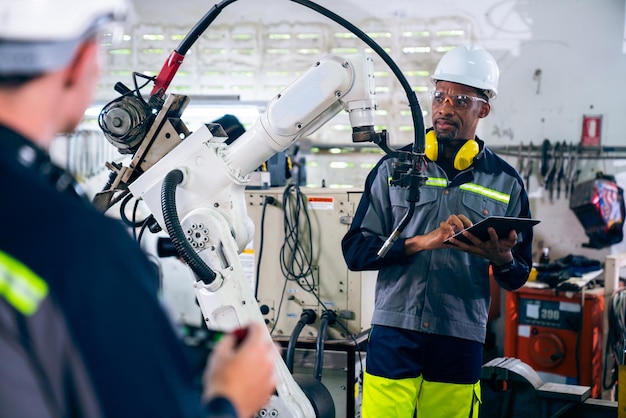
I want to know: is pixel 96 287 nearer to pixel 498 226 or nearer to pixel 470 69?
pixel 498 226

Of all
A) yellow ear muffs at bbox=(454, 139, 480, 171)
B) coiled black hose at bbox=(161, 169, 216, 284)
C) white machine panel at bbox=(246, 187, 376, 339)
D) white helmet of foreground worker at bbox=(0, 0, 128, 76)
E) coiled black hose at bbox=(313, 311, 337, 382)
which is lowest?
coiled black hose at bbox=(313, 311, 337, 382)

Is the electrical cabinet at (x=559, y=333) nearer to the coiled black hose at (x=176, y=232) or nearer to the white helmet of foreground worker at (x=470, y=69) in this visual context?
the white helmet of foreground worker at (x=470, y=69)

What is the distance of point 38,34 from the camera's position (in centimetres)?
89

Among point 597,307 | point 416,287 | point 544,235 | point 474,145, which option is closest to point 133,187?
point 416,287

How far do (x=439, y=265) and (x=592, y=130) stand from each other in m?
3.19

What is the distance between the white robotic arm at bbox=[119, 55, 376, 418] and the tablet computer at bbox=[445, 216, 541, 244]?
0.47m

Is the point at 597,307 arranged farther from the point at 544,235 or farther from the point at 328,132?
the point at 328,132

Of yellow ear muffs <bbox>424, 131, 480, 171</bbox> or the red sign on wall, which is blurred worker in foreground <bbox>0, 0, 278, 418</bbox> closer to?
yellow ear muffs <bbox>424, 131, 480, 171</bbox>

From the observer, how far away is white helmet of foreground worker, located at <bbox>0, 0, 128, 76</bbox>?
2.89 ft

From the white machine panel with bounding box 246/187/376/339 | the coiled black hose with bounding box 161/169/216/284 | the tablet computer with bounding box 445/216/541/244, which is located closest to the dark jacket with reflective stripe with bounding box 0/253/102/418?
the coiled black hose with bounding box 161/169/216/284

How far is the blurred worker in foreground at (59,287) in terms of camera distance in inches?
33.8

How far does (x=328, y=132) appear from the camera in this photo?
18.5 feet

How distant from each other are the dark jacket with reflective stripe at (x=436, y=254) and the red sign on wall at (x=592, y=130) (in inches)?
111

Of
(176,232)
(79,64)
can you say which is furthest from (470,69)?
(79,64)
